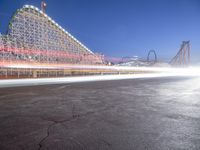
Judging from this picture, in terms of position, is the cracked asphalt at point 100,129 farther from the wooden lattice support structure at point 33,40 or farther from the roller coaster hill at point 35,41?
the wooden lattice support structure at point 33,40

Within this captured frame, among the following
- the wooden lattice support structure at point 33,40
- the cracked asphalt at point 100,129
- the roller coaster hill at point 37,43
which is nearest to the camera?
the cracked asphalt at point 100,129

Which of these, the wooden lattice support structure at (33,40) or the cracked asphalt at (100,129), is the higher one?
the wooden lattice support structure at (33,40)

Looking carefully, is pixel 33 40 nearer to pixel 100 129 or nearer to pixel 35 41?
pixel 35 41

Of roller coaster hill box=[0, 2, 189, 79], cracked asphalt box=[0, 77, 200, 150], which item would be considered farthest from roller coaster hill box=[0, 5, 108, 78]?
cracked asphalt box=[0, 77, 200, 150]

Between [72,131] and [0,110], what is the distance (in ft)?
10.3

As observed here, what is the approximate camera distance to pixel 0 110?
5945 millimetres

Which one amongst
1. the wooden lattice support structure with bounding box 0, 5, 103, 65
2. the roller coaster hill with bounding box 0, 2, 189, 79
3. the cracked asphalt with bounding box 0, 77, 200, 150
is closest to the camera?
the cracked asphalt with bounding box 0, 77, 200, 150

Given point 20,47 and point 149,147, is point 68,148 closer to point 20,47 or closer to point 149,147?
point 149,147

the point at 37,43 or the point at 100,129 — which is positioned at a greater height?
the point at 37,43

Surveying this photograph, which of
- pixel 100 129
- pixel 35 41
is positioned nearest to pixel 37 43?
pixel 35 41

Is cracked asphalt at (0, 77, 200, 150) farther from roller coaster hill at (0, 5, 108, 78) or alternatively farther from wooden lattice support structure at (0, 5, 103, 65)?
wooden lattice support structure at (0, 5, 103, 65)

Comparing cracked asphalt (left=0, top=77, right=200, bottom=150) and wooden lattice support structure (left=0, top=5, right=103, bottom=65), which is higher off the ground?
wooden lattice support structure (left=0, top=5, right=103, bottom=65)

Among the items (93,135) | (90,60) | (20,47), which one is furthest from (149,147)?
(90,60)

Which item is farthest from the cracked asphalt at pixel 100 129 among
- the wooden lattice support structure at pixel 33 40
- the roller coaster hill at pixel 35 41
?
the wooden lattice support structure at pixel 33 40
